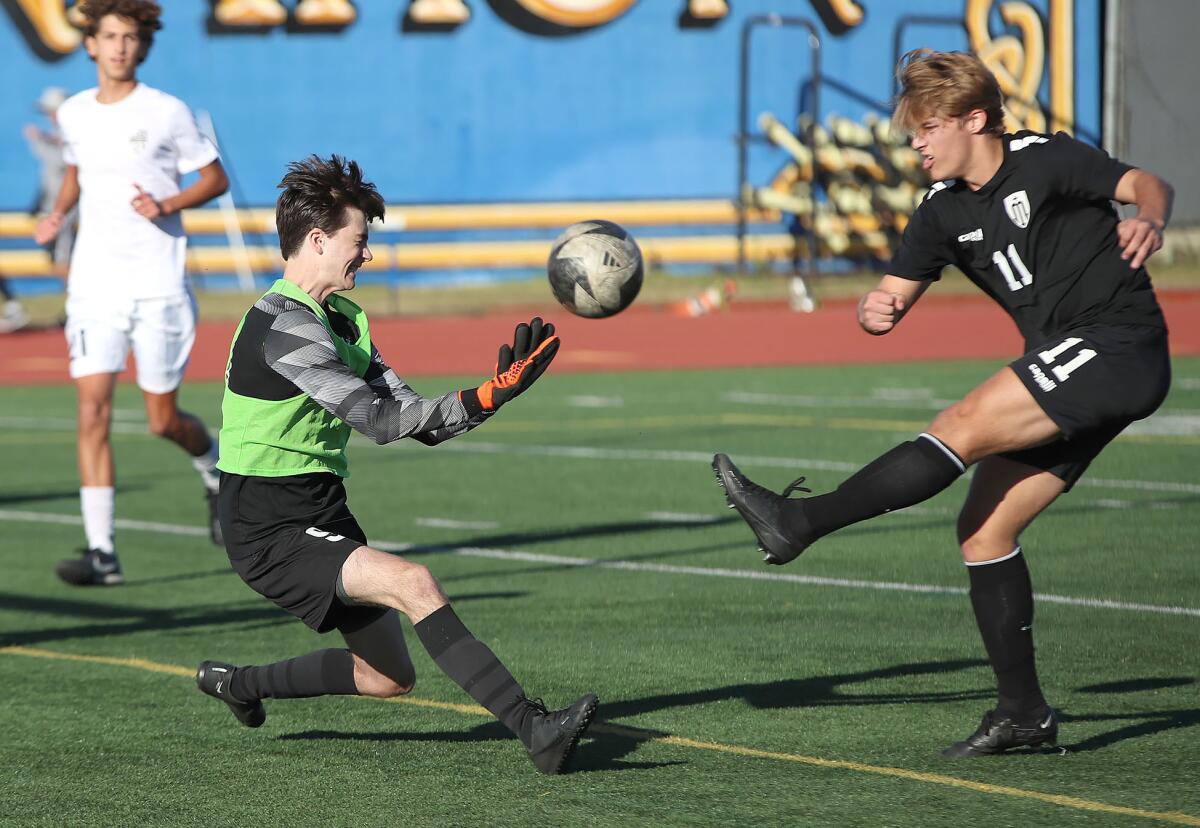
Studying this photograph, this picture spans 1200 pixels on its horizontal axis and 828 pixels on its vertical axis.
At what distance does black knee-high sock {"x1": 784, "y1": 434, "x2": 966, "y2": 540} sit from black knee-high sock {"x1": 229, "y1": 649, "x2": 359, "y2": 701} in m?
1.41

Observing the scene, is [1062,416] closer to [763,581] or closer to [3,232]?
[763,581]

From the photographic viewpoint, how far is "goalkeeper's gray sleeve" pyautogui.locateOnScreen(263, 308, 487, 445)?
16.6 feet

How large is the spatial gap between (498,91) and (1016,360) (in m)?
27.6

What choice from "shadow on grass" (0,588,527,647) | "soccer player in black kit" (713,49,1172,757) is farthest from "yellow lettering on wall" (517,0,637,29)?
"soccer player in black kit" (713,49,1172,757)

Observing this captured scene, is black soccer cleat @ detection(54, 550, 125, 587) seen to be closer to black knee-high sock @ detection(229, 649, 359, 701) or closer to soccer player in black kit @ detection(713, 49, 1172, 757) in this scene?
black knee-high sock @ detection(229, 649, 359, 701)

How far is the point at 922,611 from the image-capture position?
8.05 metres

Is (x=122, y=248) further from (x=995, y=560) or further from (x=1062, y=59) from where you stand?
(x=1062, y=59)

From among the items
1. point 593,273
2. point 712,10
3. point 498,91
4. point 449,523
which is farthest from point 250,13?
point 593,273

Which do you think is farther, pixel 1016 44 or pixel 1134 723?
pixel 1016 44

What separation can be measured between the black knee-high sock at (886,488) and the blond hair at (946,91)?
0.94 metres

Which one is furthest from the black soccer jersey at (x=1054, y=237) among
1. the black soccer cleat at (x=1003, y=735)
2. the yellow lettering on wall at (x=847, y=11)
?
the yellow lettering on wall at (x=847, y=11)

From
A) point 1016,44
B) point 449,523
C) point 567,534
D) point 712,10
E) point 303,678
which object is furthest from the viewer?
point 1016,44

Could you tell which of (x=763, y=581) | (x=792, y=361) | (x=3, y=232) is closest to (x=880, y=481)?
(x=763, y=581)

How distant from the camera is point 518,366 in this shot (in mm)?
5012
